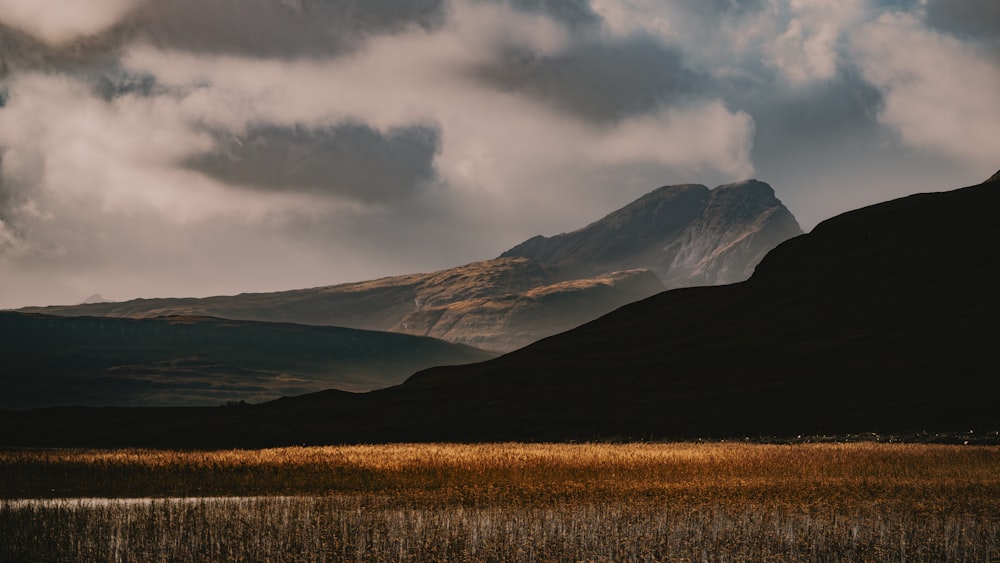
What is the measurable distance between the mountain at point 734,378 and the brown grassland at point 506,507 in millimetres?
29266

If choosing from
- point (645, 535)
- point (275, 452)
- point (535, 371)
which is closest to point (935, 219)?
point (535, 371)

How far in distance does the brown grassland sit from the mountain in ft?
96.0

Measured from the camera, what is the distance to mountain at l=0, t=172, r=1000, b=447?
8250 centimetres

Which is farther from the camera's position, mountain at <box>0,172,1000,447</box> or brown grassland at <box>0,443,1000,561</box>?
mountain at <box>0,172,1000,447</box>

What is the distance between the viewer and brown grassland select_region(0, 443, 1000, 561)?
2430 centimetres

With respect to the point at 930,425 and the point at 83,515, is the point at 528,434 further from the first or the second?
the point at 83,515

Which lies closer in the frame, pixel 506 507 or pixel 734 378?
pixel 506 507

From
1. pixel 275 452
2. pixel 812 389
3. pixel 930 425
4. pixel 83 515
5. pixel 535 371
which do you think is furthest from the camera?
pixel 535 371

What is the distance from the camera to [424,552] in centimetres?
2359

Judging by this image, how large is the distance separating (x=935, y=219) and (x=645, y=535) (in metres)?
190

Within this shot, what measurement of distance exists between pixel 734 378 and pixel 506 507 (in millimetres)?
84093

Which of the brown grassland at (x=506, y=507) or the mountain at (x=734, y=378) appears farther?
the mountain at (x=734, y=378)

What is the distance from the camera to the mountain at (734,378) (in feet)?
271

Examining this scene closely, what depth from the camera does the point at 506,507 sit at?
105 ft
